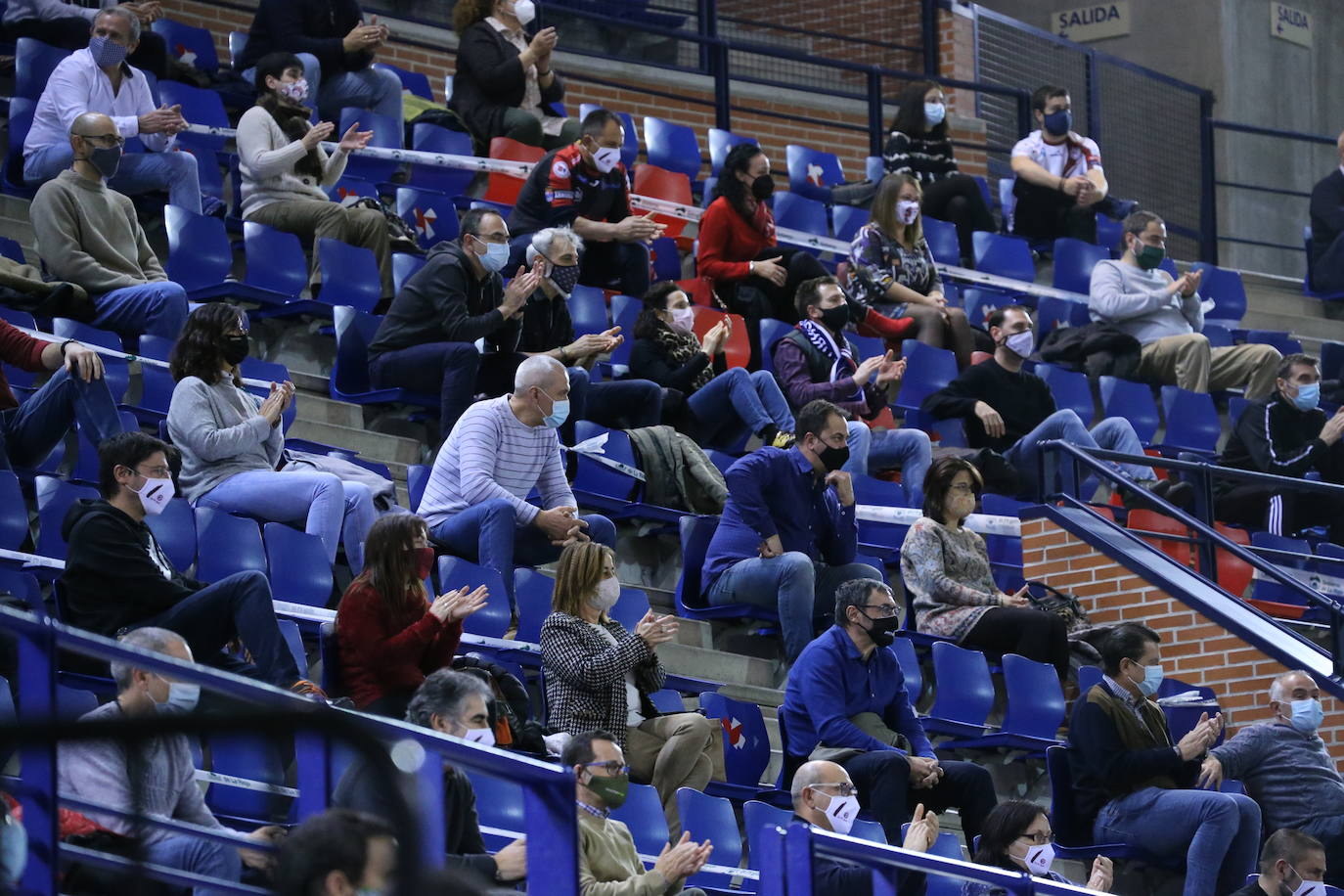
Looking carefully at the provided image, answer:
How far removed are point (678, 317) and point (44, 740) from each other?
7.77m

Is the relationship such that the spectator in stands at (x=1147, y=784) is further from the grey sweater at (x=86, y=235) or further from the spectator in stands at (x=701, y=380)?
the grey sweater at (x=86, y=235)

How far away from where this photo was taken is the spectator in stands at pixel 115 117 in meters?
8.71

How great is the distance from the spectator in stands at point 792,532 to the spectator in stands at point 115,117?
8.91ft

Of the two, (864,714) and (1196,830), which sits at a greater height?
(864,714)

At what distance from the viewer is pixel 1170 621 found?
8.90m

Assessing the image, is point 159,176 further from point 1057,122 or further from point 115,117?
point 1057,122

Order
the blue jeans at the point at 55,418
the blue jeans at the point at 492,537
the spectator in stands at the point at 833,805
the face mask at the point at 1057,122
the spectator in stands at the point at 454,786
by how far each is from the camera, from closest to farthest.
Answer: the spectator in stands at the point at 454,786, the spectator in stands at the point at 833,805, the blue jeans at the point at 55,418, the blue jeans at the point at 492,537, the face mask at the point at 1057,122

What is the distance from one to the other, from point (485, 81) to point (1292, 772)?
5.53 m

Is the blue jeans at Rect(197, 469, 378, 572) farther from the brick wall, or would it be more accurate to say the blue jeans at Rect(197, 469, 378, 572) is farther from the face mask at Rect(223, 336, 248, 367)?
the brick wall

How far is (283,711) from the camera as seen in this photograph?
5.35 ft

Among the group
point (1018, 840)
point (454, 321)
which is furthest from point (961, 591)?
point (454, 321)

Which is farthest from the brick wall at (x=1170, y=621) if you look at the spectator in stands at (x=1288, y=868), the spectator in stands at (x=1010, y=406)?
the spectator in stands at (x=1288, y=868)

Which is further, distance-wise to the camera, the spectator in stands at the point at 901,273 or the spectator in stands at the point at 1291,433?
the spectator in stands at the point at 901,273

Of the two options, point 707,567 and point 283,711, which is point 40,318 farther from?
point 283,711
